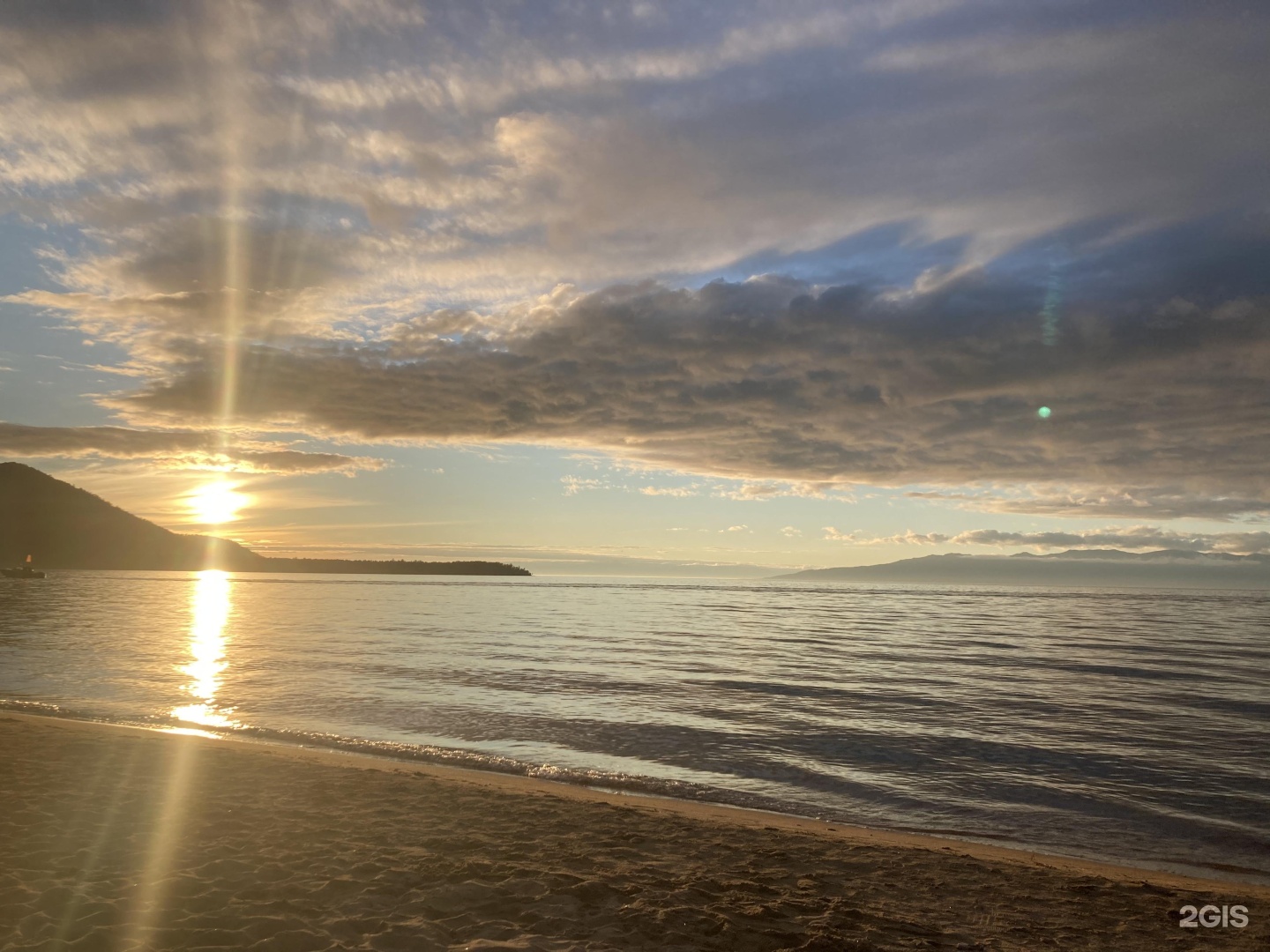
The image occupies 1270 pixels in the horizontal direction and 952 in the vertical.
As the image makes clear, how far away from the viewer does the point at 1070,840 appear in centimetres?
1313

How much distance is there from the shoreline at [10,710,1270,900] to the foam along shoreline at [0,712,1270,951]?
9 centimetres

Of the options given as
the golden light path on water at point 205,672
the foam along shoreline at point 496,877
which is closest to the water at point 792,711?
the golden light path on water at point 205,672

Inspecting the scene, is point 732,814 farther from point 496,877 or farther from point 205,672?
point 205,672

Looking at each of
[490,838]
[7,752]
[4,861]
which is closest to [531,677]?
[7,752]

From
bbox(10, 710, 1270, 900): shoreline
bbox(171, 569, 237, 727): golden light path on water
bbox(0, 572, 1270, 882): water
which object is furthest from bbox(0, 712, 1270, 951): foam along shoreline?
bbox(171, 569, 237, 727): golden light path on water

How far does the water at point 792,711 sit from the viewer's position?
48.6 feet

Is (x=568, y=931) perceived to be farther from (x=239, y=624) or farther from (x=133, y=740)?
(x=239, y=624)
